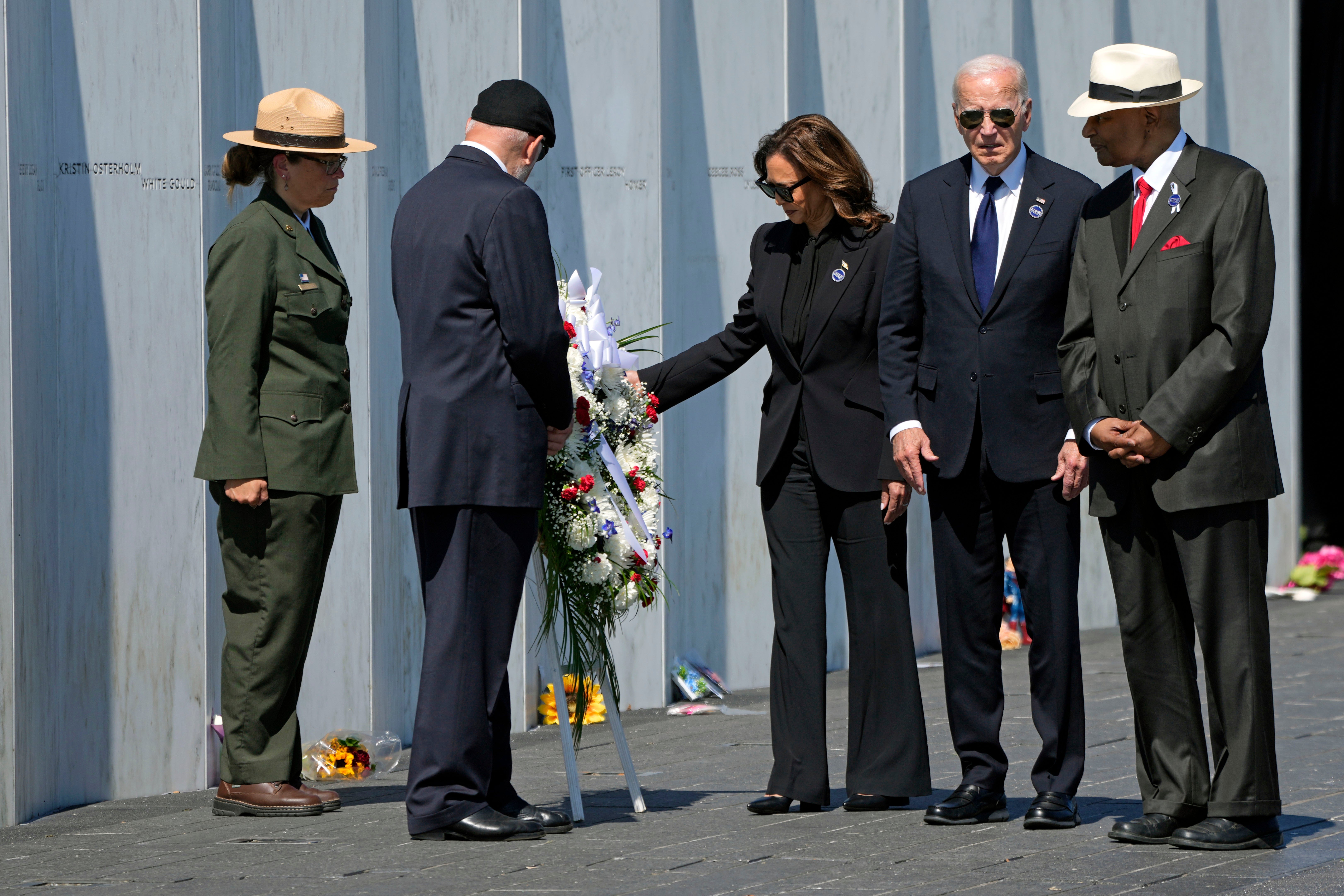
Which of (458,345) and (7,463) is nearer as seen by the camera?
(458,345)

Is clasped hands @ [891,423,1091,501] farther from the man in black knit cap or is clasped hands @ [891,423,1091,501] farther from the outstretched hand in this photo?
the man in black knit cap

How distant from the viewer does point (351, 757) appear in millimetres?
7246

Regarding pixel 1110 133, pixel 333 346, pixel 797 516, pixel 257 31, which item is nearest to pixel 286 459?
pixel 333 346

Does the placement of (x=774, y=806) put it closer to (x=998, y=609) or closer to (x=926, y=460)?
(x=998, y=609)

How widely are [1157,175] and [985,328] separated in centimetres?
71

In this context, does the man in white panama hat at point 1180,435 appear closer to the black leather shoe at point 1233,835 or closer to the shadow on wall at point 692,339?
the black leather shoe at point 1233,835

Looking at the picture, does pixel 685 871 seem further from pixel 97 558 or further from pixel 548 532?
pixel 97 558

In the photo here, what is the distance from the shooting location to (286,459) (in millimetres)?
6113

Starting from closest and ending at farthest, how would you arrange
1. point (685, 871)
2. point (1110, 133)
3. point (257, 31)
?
point (685, 871) → point (1110, 133) → point (257, 31)

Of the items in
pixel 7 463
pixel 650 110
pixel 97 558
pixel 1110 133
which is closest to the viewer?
pixel 1110 133

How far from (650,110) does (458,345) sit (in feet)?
12.1

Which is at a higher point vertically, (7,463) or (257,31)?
(257,31)

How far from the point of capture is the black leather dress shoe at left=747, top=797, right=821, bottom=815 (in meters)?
5.99

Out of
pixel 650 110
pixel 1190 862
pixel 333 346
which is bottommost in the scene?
pixel 1190 862
